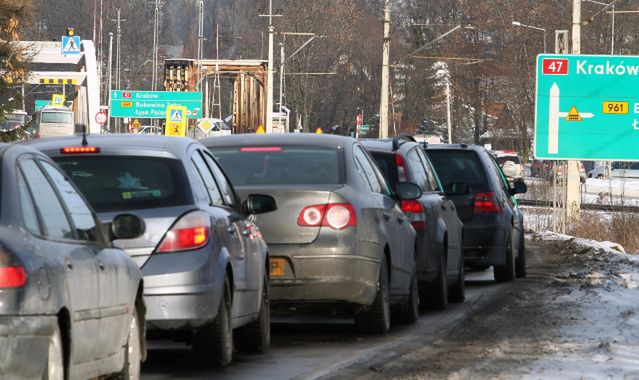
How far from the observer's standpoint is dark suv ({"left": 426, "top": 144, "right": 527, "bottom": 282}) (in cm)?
2022

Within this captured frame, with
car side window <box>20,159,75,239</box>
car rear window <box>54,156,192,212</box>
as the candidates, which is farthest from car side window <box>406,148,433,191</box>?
car side window <box>20,159,75,239</box>

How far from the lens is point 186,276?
9.73m

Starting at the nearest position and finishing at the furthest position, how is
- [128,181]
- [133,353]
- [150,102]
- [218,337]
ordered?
[133,353], [128,181], [218,337], [150,102]

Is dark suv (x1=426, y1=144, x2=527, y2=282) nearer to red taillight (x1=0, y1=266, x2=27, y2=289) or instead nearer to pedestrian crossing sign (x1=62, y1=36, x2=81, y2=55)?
red taillight (x1=0, y1=266, x2=27, y2=289)

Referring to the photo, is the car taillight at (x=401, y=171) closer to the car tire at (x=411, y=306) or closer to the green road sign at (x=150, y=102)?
the car tire at (x=411, y=306)

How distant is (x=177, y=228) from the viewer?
979 centimetres

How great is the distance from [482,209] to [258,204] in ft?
30.1

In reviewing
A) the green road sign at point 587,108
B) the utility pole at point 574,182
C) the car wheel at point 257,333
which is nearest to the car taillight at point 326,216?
the car wheel at point 257,333

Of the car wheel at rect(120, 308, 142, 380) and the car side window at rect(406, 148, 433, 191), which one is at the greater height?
the car side window at rect(406, 148, 433, 191)

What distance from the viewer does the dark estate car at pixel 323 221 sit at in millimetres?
12094

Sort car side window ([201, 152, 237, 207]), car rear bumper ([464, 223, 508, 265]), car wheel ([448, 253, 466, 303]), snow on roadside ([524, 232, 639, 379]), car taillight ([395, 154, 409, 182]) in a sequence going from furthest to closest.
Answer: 1. car rear bumper ([464, 223, 508, 265])
2. car wheel ([448, 253, 466, 303])
3. car taillight ([395, 154, 409, 182])
4. car side window ([201, 152, 237, 207])
5. snow on roadside ([524, 232, 639, 379])

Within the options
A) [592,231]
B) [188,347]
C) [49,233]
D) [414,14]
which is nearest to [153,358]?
[188,347]

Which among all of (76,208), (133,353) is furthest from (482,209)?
(76,208)

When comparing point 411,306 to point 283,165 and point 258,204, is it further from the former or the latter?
point 258,204
